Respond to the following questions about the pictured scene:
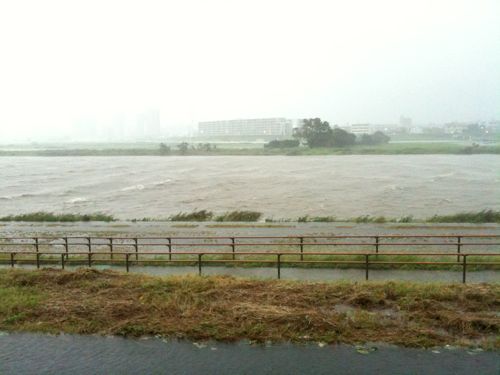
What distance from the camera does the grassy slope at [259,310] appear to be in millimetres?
8148

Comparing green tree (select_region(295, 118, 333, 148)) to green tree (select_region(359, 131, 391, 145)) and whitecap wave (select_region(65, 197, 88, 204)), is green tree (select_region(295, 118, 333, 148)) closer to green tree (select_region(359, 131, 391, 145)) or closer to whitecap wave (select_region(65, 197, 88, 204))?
green tree (select_region(359, 131, 391, 145))

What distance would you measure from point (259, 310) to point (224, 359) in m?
1.48

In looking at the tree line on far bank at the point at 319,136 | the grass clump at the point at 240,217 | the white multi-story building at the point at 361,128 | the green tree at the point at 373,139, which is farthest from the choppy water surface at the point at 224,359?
the white multi-story building at the point at 361,128

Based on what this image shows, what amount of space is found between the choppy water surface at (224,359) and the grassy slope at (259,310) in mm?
290

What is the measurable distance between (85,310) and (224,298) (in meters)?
2.78

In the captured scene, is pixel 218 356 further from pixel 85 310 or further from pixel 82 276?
pixel 82 276

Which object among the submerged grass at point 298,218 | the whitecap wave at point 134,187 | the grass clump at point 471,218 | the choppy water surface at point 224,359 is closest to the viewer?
the choppy water surface at point 224,359

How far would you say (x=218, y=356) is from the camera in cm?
764

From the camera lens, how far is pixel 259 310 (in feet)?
28.9

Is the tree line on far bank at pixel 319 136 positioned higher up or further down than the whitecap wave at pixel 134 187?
higher up

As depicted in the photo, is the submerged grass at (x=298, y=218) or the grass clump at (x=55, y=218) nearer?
the submerged grass at (x=298, y=218)

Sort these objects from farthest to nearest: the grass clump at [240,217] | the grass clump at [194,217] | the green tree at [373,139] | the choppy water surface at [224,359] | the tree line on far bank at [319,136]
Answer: the green tree at [373,139], the tree line on far bank at [319,136], the grass clump at [194,217], the grass clump at [240,217], the choppy water surface at [224,359]

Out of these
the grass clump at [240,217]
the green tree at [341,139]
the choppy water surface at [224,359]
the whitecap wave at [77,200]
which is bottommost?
the whitecap wave at [77,200]

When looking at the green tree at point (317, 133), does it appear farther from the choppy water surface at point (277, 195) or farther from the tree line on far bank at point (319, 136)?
the choppy water surface at point (277, 195)
